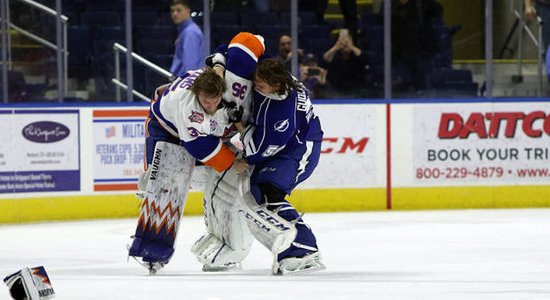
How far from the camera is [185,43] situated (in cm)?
1151

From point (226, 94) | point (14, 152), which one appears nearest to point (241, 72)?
point (226, 94)

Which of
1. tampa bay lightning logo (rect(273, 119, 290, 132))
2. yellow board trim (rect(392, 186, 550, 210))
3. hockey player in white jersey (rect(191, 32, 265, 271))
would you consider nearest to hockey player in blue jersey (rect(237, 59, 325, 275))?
tampa bay lightning logo (rect(273, 119, 290, 132))

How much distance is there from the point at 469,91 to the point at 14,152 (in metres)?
3.97

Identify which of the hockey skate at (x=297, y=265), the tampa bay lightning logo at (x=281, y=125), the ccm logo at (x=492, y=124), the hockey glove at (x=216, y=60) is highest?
the hockey glove at (x=216, y=60)

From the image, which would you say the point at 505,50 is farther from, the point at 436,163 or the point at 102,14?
the point at 102,14

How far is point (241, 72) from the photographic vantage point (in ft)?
22.4

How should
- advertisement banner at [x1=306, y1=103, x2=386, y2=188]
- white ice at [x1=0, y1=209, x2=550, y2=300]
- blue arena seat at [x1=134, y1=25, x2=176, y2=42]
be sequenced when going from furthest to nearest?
advertisement banner at [x1=306, y1=103, x2=386, y2=188]
blue arena seat at [x1=134, y1=25, x2=176, y2=42]
white ice at [x1=0, y1=209, x2=550, y2=300]

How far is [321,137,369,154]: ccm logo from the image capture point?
38.6ft

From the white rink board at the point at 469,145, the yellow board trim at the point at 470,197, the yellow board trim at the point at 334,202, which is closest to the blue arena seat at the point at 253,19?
the white rink board at the point at 469,145

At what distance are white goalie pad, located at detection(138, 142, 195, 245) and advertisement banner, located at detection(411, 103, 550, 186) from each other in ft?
16.7

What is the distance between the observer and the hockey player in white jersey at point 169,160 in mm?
6852

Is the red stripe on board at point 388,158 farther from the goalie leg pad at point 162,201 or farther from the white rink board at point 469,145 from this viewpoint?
the goalie leg pad at point 162,201

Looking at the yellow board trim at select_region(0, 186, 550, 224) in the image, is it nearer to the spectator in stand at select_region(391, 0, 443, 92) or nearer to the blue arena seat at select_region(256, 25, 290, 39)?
the spectator in stand at select_region(391, 0, 443, 92)

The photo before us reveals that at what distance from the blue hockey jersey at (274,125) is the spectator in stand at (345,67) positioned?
16.6ft
